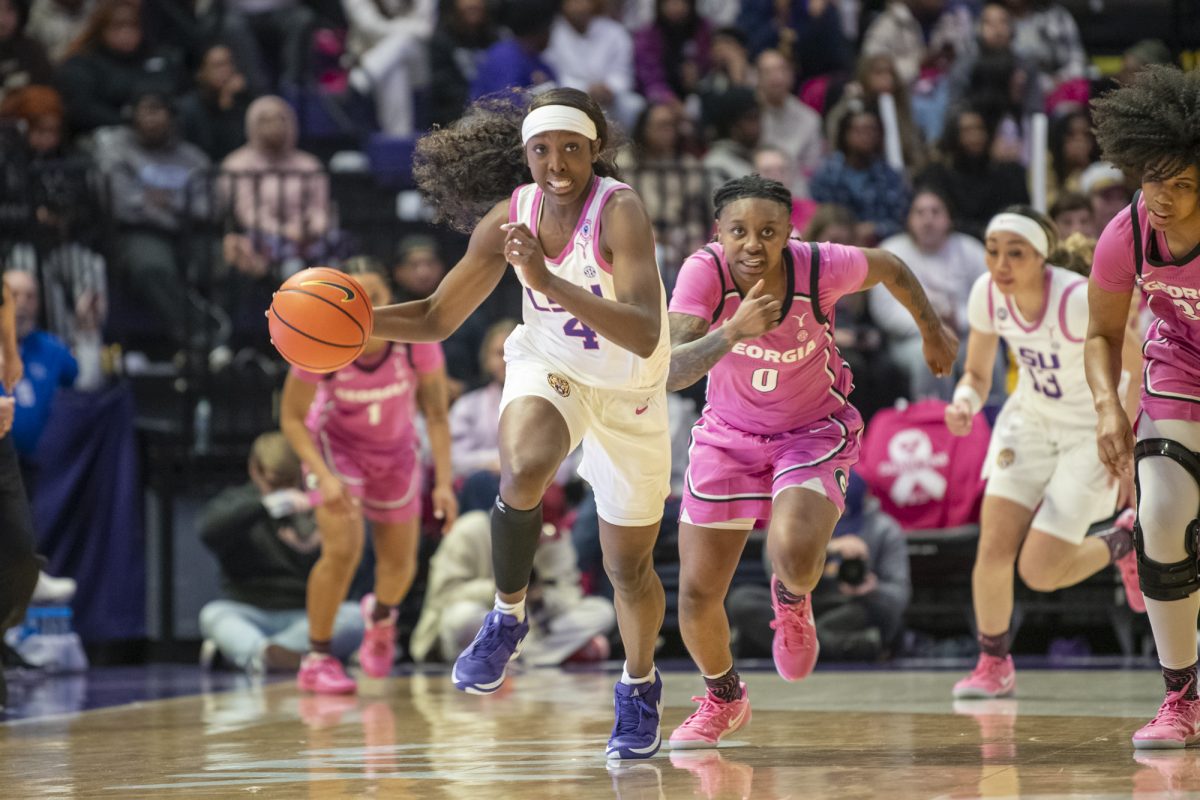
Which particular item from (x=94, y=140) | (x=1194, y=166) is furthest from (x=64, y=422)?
(x=1194, y=166)

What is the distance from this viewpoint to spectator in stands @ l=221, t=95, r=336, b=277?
11.5m

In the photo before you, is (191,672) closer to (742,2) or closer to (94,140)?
(94,140)

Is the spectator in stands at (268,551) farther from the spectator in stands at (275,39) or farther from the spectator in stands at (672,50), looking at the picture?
the spectator in stands at (672,50)

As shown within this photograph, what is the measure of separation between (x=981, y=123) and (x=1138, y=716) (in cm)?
663

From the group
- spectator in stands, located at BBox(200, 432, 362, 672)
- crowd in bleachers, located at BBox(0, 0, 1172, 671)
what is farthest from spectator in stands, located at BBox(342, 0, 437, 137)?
spectator in stands, located at BBox(200, 432, 362, 672)

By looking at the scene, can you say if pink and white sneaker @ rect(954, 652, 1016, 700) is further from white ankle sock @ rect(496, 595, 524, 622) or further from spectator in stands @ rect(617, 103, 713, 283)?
spectator in stands @ rect(617, 103, 713, 283)

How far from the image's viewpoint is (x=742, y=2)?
14211 mm

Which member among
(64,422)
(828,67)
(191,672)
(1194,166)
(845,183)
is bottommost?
(191,672)

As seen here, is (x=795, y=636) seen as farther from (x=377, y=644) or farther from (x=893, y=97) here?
(x=893, y=97)

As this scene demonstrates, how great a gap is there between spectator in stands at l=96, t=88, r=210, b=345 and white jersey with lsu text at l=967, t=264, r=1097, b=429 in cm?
573

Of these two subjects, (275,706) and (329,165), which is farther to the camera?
(329,165)

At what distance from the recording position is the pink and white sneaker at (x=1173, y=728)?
218 inches

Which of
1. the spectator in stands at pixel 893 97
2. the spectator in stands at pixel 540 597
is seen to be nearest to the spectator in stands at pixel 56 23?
the spectator in stands at pixel 540 597

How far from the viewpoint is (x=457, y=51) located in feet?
44.2
